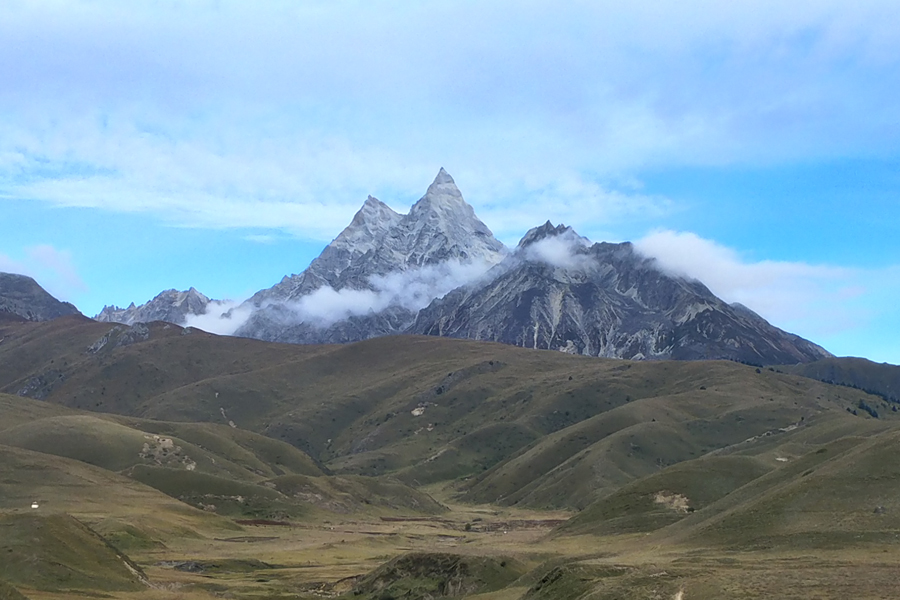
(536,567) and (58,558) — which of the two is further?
(536,567)

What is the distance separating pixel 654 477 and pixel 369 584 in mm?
70686

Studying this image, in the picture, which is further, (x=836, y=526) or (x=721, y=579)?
(x=836, y=526)

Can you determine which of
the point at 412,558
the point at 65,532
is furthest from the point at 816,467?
the point at 65,532

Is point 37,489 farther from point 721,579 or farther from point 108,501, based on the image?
point 721,579

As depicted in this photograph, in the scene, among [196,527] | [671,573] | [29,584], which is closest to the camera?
[671,573]

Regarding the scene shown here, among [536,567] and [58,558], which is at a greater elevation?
[58,558]

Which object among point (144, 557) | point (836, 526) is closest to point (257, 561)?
point (144, 557)

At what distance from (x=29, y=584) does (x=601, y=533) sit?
8437 centimetres

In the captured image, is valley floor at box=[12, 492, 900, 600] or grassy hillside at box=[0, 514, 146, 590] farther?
grassy hillside at box=[0, 514, 146, 590]

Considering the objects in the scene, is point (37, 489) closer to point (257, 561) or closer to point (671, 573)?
point (257, 561)

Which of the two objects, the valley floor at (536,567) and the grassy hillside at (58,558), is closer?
the valley floor at (536,567)

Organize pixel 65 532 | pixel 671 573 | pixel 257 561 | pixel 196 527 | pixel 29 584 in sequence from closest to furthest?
pixel 671 573 → pixel 29 584 → pixel 65 532 → pixel 257 561 → pixel 196 527

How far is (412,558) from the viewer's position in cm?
10344

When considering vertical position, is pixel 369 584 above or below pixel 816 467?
below
